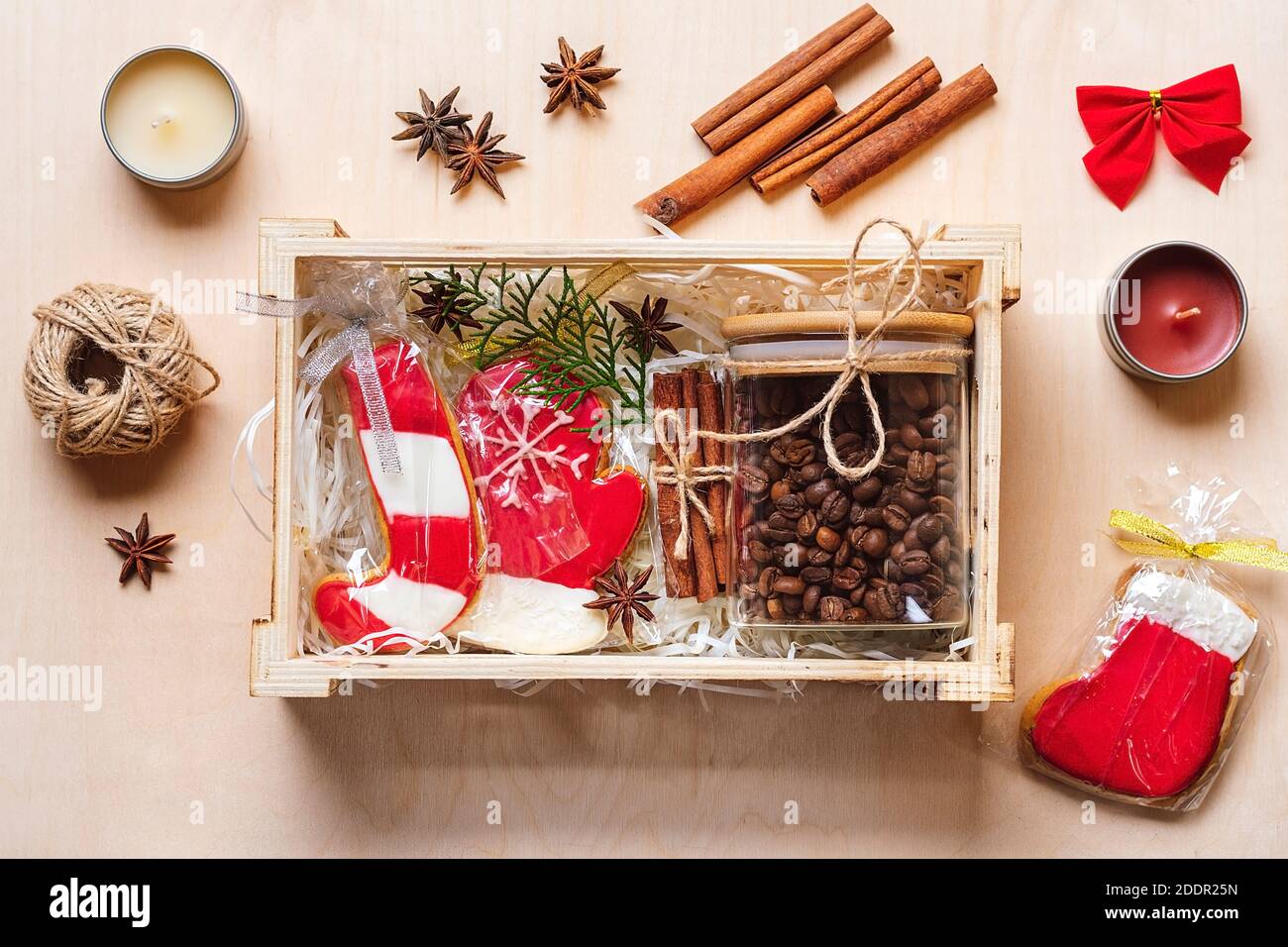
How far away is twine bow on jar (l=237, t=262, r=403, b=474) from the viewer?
1.36 m

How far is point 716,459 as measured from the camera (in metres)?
1.41

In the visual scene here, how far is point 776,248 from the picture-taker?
1.32m

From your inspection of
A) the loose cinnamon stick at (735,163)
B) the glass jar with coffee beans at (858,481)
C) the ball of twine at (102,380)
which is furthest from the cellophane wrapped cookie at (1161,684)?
the ball of twine at (102,380)

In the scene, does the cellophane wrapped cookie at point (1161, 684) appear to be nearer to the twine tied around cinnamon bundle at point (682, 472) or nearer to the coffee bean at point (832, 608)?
the coffee bean at point (832, 608)

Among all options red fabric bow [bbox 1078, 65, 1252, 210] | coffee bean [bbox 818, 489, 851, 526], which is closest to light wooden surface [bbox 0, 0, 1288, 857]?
red fabric bow [bbox 1078, 65, 1252, 210]

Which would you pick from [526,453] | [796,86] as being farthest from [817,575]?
[796,86]

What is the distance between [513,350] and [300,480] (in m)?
0.37

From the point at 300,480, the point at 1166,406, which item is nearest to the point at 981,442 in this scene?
the point at 1166,406

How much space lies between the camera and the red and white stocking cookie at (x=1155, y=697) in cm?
149

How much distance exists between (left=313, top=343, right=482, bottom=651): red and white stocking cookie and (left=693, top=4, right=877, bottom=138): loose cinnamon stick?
2.18ft

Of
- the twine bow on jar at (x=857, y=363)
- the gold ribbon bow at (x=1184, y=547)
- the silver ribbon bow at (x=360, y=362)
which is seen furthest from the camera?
the gold ribbon bow at (x=1184, y=547)

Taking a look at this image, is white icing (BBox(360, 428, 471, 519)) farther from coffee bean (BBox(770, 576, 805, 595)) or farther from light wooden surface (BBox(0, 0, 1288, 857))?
coffee bean (BBox(770, 576, 805, 595))

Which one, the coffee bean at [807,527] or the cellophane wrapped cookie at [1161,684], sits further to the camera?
the cellophane wrapped cookie at [1161,684]

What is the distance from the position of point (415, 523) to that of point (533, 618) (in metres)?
0.23
